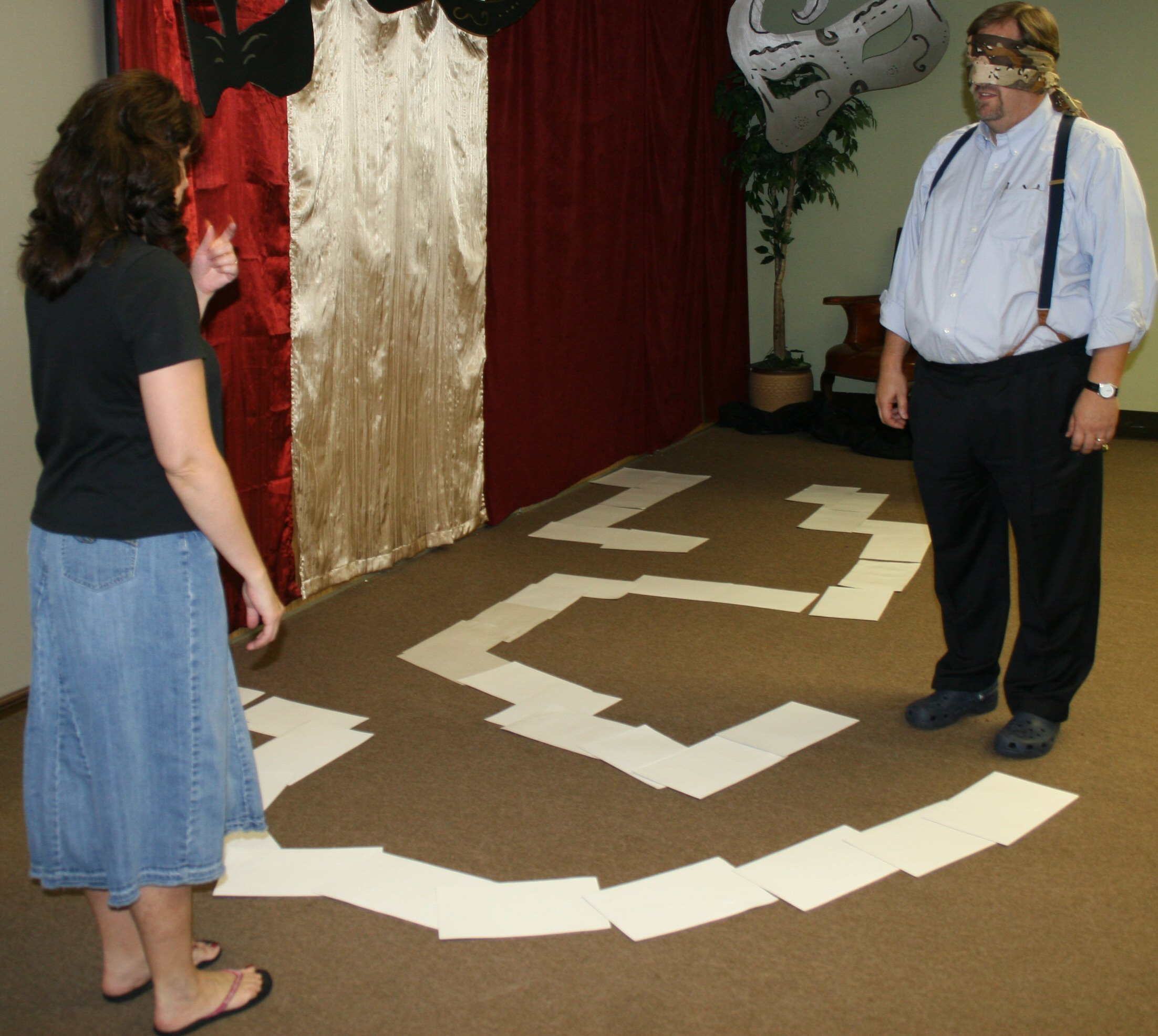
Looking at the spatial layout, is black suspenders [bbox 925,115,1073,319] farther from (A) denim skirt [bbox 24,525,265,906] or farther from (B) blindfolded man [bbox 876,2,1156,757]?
(A) denim skirt [bbox 24,525,265,906]

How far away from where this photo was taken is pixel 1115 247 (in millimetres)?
1894

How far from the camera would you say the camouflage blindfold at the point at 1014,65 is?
6.43 ft

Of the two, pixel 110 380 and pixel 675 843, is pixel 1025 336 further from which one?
pixel 110 380

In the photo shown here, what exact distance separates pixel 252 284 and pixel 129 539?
5.60ft

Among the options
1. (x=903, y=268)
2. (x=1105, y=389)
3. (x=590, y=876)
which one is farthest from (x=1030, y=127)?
(x=590, y=876)

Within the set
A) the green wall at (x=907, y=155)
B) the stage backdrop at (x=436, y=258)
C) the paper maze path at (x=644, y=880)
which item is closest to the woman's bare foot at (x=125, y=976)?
the paper maze path at (x=644, y=880)

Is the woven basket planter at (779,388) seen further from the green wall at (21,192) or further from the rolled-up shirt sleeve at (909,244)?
the green wall at (21,192)

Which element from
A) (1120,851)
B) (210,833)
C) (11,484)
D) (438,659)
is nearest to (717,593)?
(438,659)

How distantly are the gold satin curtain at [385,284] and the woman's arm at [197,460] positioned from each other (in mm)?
1797

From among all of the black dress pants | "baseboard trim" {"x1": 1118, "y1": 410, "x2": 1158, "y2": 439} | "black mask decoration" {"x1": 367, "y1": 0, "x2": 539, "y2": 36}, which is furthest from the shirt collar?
"baseboard trim" {"x1": 1118, "y1": 410, "x2": 1158, "y2": 439}

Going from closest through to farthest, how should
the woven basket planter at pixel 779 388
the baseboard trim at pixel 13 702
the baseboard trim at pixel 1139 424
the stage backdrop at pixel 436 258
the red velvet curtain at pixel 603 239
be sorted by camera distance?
the baseboard trim at pixel 13 702
the stage backdrop at pixel 436 258
the red velvet curtain at pixel 603 239
the baseboard trim at pixel 1139 424
the woven basket planter at pixel 779 388

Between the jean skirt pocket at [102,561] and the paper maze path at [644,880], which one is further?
the paper maze path at [644,880]

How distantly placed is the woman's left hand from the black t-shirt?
0.78ft

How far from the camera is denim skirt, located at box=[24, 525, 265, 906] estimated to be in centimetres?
122
